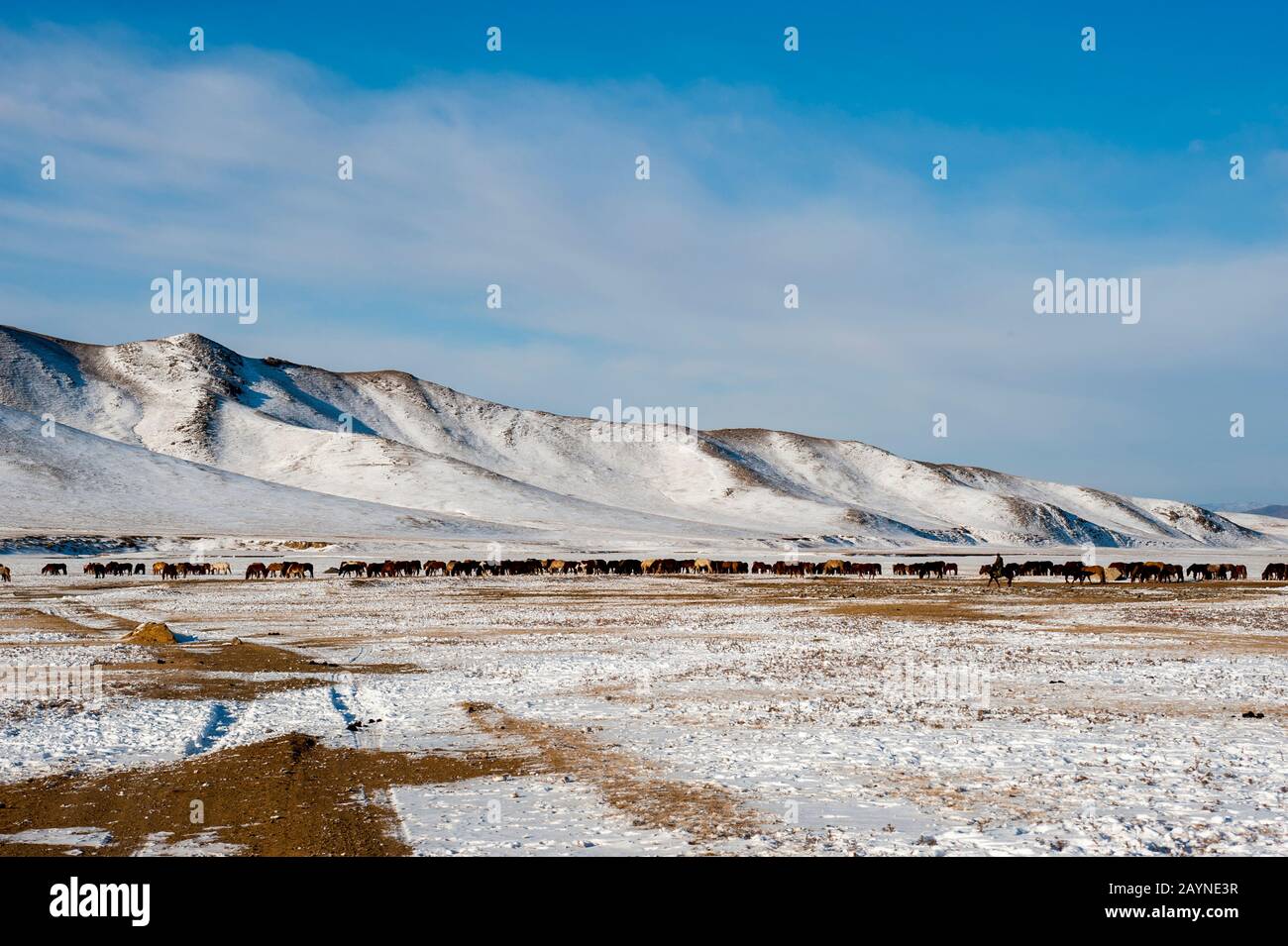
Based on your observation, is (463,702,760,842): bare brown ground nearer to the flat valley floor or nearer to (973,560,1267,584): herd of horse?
the flat valley floor

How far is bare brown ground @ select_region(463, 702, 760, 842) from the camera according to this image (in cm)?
836

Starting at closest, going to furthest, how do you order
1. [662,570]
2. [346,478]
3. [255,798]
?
1. [255,798]
2. [662,570]
3. [346,478]

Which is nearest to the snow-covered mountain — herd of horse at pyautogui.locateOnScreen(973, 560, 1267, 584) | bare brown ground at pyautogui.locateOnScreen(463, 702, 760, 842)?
herd of horse at pyautogui.locateOnScreen(973, 560, 1267, 584)

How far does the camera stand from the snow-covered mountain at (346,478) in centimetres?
11075

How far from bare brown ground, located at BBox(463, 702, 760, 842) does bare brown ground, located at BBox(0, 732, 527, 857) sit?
2.39 ft

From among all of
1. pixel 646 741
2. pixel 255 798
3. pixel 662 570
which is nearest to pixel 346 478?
pixel 662 570

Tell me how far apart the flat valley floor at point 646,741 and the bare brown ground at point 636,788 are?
0.04 m

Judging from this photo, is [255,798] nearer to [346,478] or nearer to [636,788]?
[636,788]

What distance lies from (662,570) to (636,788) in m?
58.5

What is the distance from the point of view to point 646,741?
40.3 feet
